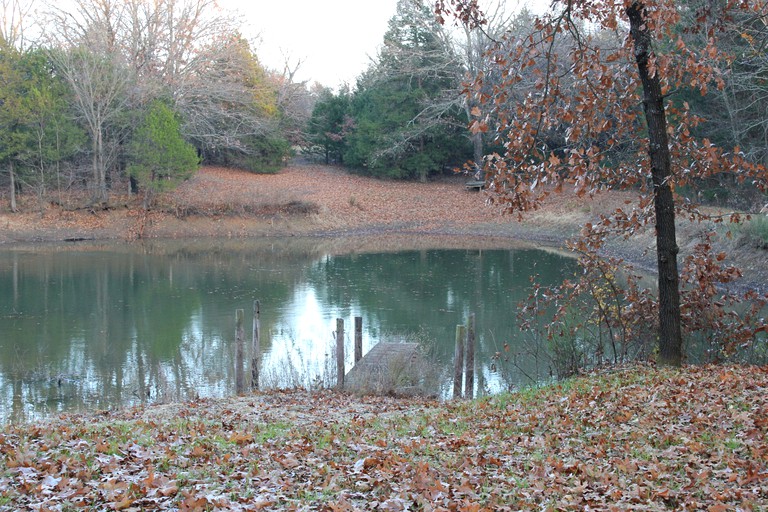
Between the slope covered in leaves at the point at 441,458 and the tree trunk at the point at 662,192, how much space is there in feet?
4.52

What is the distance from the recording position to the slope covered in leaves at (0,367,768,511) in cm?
523

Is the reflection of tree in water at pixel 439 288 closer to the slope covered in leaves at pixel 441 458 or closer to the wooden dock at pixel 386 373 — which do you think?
the wooden dock at pixel 386 373

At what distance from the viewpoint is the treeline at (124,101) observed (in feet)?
125

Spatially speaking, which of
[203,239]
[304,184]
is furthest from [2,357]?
[304,184]

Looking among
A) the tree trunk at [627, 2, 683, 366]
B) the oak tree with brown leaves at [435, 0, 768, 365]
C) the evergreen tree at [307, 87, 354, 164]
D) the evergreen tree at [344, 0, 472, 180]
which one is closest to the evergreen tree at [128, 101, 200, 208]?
the evergreen tree at [344, 0, 472, 180]

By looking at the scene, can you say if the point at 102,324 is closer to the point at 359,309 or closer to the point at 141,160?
the point at 359,309

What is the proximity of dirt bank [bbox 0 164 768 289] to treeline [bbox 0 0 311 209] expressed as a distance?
1495mm

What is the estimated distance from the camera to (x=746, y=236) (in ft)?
80.3

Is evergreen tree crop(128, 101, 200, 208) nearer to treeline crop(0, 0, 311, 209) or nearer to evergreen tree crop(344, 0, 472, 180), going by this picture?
treeline crop(0, 0, 311, 209)

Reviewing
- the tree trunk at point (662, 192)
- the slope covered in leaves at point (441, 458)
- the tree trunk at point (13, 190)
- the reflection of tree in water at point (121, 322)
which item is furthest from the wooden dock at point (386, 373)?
the tree trunk at point (13, 190)

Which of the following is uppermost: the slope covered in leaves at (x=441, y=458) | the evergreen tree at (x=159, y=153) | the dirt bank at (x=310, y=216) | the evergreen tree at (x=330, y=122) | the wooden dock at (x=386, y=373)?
the evergreen tree at (x=330, y=122)

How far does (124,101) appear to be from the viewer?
131 ft

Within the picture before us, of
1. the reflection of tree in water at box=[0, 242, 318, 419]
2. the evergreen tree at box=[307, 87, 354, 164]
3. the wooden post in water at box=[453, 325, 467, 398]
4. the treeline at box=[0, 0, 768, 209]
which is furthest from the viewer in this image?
the evergreen tree at box=[307, 87, 354, 164]

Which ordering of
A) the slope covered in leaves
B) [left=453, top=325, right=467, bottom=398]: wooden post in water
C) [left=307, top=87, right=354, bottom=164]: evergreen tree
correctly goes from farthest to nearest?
[left=307, top=87, right=354, bottom=164]: evergreen tree
[left=453, top=325, right=467, bottom=398]: wooden post in water
the slope covered in leaves
